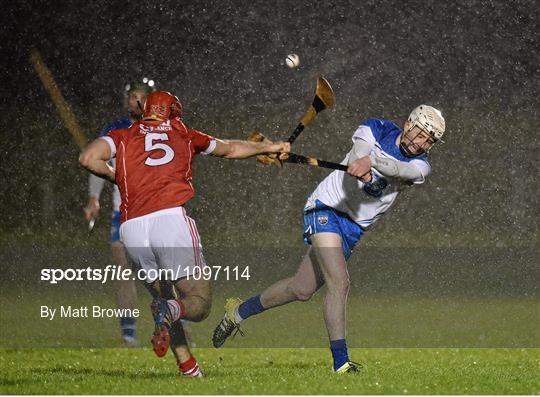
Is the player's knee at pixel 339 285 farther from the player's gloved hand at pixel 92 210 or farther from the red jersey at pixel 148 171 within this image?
the player's gloved hand at pixel 92 210

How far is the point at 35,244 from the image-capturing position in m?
10.2

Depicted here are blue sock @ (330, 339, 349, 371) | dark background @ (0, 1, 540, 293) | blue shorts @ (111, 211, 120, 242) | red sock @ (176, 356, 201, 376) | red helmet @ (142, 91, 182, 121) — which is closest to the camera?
red helmet @ (142, 91, 182, 121)

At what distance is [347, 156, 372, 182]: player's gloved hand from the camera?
16.2 ft

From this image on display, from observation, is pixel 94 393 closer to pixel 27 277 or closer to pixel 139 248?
pixel 139 248

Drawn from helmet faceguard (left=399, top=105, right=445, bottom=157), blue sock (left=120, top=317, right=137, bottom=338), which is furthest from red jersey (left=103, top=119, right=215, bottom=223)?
blue sock (left=120, top=317, right=137, bottom=338)

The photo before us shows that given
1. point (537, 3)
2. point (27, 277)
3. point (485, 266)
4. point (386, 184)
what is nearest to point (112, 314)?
point (27, 277)

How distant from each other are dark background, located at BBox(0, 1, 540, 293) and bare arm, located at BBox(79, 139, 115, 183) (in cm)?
480

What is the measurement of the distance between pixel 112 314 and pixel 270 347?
0.94 meters

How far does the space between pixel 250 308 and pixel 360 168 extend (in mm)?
1142

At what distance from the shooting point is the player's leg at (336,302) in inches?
205

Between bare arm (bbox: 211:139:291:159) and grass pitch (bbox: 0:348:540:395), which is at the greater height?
bare arm (bbox: 211:139:291:159)

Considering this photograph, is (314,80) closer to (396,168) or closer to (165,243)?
(396,168)

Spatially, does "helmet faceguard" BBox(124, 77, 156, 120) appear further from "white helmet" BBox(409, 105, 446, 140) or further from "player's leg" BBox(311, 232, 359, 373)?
"white helmet" BBox(409, 105, 446, 140)

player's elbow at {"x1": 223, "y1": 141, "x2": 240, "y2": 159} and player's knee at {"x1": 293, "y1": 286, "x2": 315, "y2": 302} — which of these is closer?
player's elbow at {"x1": 223, "y1": 141, "x2": 240, "y2": 159}
